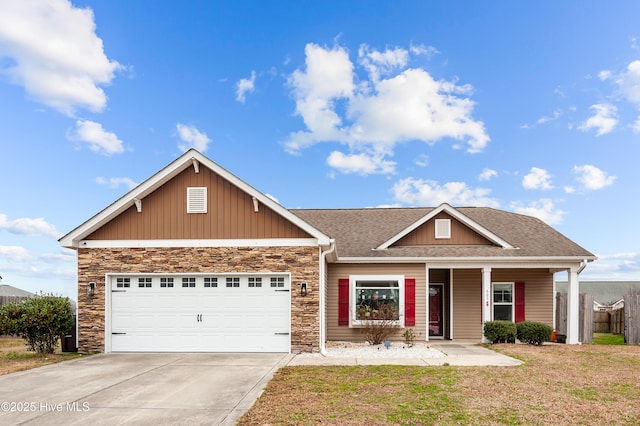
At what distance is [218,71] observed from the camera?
18078 mm

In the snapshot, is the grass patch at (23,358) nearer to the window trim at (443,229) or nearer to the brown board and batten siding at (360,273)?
the brown board and batten siding at (360,273)

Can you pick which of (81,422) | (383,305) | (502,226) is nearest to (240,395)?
(81,422)

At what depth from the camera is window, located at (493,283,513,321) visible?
61.3 ft

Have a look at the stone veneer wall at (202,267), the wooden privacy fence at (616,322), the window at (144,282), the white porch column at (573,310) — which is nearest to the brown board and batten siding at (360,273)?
the stone veneer wall at (202,267)

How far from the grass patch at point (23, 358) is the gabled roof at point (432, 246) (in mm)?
8597

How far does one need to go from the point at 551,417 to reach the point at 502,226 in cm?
1375

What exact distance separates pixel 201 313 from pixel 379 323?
18.5 ft

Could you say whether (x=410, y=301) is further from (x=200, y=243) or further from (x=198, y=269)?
(x=200, y=243)

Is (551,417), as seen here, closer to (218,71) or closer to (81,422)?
(81,422)

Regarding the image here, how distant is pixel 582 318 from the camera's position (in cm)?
A: 1859

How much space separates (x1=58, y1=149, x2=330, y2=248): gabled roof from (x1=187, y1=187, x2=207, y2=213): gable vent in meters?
0.63

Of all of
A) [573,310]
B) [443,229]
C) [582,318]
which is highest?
[443,229]

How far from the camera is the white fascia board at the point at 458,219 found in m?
17.9

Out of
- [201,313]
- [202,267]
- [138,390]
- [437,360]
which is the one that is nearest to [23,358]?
[201,313]
